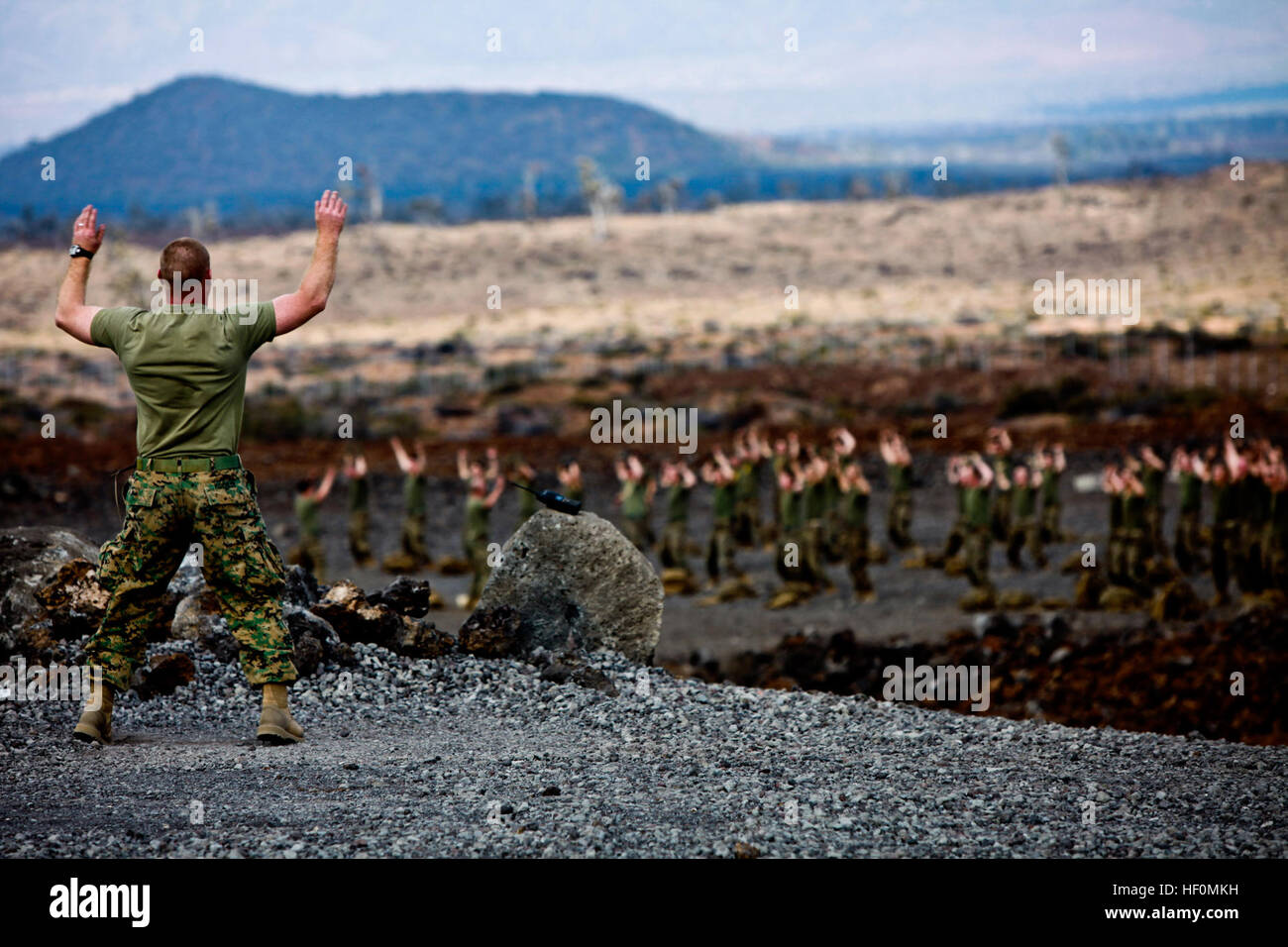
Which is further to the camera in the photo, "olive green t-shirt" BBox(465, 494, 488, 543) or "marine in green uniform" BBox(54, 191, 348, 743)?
"olive green t-shirt" BBox(465, 494, 488, 543)

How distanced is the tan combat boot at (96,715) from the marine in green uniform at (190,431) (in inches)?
11.5

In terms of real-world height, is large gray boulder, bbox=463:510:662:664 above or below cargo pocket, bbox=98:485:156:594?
below

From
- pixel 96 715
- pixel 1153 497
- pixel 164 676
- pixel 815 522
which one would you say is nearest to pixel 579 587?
pixel 164 676

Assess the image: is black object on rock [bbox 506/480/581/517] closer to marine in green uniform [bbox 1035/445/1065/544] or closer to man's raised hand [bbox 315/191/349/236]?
man's raised hand [bbox 315/191/349/236]

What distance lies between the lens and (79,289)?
612cm

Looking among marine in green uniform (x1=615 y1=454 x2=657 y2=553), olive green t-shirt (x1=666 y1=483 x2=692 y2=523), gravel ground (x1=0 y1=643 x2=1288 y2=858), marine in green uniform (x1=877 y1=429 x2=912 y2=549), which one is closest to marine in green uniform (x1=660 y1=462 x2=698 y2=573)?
olive green t-shirt (x1=666 y1=483 x2=692 y2=523)

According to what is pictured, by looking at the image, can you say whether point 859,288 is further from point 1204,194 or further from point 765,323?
point 1204,194

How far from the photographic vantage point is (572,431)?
128 feet

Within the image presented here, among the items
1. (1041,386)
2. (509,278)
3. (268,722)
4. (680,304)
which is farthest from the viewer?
Result: (509,278)

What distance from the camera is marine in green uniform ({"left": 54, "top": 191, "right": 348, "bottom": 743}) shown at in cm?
594

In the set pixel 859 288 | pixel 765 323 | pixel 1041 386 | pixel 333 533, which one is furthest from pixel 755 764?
pixel 859 288

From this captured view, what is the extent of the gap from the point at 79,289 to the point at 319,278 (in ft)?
3.49

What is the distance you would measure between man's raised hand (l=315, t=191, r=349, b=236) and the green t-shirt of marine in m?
0.40
